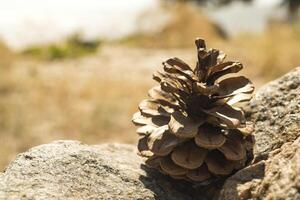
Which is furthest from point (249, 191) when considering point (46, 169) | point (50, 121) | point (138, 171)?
point (50, 121)

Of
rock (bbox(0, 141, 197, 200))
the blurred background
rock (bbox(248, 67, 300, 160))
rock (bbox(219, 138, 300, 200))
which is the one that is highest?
the blurred background

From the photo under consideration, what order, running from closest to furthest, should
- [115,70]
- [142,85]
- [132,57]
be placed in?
[142,85] < [115,70] < [132,57]

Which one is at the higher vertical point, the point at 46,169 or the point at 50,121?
the point at 50,121

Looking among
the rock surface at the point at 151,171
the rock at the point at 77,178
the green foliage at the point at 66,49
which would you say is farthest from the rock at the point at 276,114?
the green foliage at the point at 66,49

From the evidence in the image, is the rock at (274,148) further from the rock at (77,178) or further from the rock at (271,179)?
the rock at (77,178)

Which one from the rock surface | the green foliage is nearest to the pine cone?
the rock surface

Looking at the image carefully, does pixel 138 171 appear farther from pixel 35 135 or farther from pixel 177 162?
pixel 35 135

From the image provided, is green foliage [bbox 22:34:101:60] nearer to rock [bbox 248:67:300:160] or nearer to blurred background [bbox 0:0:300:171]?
blurred background [bbox 0:0:300:171]
